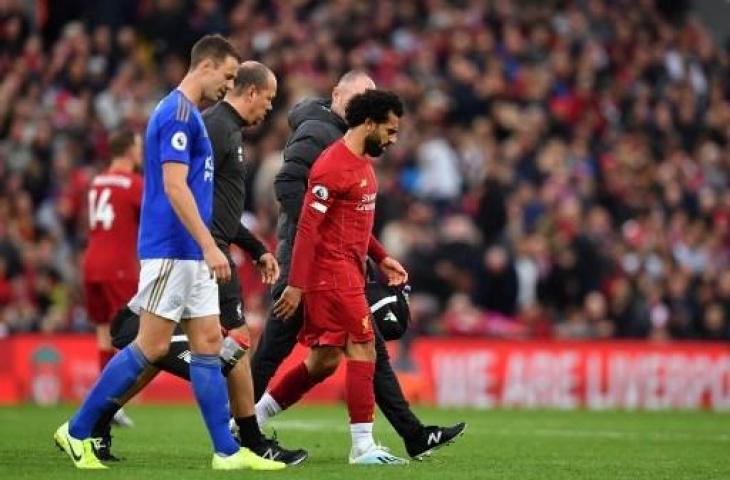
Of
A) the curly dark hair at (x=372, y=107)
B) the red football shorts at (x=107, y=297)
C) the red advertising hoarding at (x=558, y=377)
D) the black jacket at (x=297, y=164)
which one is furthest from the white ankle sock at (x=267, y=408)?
the red advertising hoarding at (x=558, y=377)

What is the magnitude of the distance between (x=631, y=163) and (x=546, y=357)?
5.42m

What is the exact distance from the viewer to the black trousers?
10.5m

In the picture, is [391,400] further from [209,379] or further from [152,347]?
[152,347]

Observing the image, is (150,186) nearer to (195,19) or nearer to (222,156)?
(222,156)

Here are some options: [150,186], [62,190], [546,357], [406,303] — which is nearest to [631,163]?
[546,357]

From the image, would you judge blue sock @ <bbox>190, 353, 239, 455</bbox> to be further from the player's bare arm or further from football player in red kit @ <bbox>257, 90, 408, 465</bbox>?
football player in red kit @ <bbox>257, 90, 408, 465</bbox>

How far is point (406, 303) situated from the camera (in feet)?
35.8

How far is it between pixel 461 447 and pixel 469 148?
11253 mm

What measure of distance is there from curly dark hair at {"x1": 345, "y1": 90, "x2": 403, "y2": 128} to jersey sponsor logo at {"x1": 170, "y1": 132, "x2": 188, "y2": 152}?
1367 millimetres

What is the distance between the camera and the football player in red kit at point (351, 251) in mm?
10008

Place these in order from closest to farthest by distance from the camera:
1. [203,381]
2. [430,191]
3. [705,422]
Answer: [203,381], [705,422], [430,191]

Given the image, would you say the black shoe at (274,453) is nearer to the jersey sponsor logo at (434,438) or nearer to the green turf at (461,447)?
the green turf at (461,447)

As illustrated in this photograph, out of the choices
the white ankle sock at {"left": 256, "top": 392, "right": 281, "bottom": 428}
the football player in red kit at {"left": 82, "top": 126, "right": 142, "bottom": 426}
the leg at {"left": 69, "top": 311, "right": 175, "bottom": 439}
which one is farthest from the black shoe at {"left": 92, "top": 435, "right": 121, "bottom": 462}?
the football player in red kit at {"left": 82, "top": 126, "right": 142, "bottom": 426}

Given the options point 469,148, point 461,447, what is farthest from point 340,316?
point 469,148
